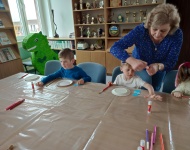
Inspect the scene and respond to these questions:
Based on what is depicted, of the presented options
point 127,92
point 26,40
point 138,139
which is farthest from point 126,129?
point 26,40

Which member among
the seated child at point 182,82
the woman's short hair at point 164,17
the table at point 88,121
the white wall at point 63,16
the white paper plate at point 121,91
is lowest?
the table at point 88,121

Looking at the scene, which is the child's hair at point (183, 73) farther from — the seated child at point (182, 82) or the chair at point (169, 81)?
the chair at point (169, 81)

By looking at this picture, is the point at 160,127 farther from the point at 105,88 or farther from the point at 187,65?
the point at 187,65

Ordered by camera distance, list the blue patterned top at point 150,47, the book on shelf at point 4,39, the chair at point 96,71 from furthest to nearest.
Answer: the book on shelf at point 4,39 → the chair at point 96,71 → the blue patterned top at point 150,47

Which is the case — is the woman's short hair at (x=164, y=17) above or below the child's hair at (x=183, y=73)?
above

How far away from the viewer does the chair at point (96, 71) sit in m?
1.70

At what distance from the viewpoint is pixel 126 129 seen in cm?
77

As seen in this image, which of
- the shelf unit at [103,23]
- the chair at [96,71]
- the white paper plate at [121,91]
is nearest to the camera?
the white paper plate at [121,91]

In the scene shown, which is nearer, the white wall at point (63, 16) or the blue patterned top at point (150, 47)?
the blue patterned top at point (150, 47)

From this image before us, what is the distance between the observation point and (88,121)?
849mm

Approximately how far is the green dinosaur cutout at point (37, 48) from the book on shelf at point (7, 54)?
0.35 metres

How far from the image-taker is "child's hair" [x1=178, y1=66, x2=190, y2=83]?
3.99ft

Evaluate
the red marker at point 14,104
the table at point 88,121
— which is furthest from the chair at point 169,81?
the red marker at point 14,104

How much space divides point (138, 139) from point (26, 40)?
2.97 m
